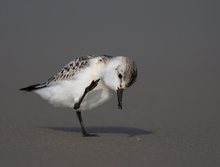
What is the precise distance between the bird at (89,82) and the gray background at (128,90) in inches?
17.1

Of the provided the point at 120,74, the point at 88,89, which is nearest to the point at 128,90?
the point at 88,89

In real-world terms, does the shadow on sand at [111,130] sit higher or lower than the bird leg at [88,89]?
lower

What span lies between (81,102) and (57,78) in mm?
524

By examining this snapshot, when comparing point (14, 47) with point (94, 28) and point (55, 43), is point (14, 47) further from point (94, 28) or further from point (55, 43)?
point (94, 28)

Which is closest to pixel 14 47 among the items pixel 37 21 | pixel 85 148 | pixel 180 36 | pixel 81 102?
pixel 37 21

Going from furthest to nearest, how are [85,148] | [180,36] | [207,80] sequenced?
[180,36] → [207,80] → [85,148]

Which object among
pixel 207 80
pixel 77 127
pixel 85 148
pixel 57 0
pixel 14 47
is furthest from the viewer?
pixel 57 0

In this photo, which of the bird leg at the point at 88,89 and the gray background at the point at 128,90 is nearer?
the gray background at the point at 128,90

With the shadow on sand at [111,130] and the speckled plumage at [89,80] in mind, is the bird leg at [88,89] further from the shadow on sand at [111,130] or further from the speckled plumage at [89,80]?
the shadow on sand at [111,130]

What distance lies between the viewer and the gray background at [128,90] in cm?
803

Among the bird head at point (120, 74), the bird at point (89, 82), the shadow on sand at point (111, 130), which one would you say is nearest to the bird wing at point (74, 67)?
the bird at point (89, 82)

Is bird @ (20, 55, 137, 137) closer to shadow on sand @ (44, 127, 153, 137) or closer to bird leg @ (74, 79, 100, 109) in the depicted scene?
bird leg @ (74, 79, 100, 109)

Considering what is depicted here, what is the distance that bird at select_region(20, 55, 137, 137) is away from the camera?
8586mm

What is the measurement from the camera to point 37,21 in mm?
16766
